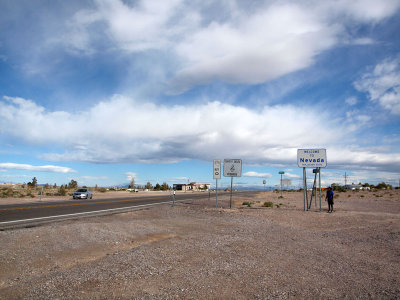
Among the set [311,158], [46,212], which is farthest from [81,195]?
[311,158]

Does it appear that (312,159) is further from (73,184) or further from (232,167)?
(73,184)

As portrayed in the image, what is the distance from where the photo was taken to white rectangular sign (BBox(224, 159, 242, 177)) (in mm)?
21844

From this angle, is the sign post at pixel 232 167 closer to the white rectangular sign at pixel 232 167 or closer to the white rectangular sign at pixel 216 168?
the white rectangular sign at pixel 232 167

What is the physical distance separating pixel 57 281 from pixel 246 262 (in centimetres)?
393

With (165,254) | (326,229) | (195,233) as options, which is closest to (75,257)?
(165,254)

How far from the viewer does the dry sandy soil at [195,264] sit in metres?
5.17

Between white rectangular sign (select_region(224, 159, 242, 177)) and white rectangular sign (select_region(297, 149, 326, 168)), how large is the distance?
4.43 m

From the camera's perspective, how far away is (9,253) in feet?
24.7

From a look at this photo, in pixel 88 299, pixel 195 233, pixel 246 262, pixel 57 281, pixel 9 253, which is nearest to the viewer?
pixel 88 299

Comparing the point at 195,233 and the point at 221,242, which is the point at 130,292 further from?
the point at 195,233

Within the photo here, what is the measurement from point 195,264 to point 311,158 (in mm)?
17600

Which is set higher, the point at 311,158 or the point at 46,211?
the point at 311,158

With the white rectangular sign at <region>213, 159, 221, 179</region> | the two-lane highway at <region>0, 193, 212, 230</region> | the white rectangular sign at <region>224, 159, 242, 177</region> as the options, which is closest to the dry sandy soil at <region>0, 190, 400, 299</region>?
the two-lane highway at <region>0, 193, 212, 230</region>

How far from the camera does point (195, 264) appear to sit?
22.4 ft
